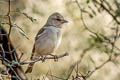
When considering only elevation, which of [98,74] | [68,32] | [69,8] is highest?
[69,8]

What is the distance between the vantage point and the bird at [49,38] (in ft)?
25.5

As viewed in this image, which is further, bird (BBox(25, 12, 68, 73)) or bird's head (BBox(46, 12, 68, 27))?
bird's head (BBox(46, 12, 68, 27))

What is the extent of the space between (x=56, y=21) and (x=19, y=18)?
271cm

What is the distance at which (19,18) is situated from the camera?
1080 cm

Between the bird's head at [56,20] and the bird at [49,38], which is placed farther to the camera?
the bird's head at [56,20]

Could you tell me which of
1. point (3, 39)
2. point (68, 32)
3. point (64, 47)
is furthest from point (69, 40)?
point (3, 39)

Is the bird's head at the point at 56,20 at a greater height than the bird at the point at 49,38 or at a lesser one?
greater

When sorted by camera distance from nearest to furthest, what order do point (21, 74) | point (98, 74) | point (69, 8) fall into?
point (21, 74) < point (69, 8) < point (98, 74)

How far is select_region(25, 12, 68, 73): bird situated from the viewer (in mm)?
7785

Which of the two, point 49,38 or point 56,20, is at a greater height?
point 56,20

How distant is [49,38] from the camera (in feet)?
Answer: 25.7

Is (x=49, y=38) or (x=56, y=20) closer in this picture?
(x=49, y=38)

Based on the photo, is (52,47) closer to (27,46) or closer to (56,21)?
(56,21)

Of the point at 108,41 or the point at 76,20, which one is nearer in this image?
the point at 108,41
